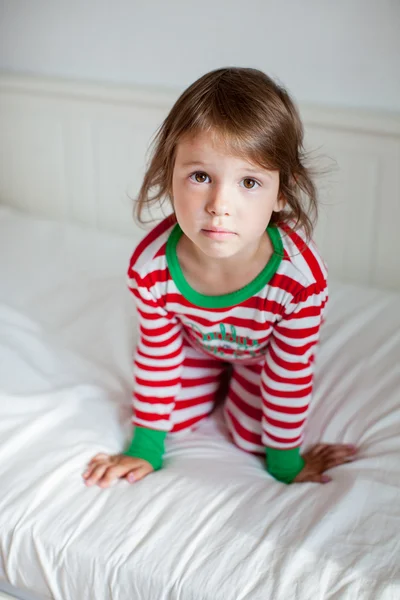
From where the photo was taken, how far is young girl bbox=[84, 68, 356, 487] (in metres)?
0.83

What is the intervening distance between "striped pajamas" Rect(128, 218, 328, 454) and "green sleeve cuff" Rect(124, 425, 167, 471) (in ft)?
0.03

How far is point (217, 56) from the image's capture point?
1.37 meters

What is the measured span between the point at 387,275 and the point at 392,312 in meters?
0.15

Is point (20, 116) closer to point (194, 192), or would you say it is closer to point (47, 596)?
point (194, 192)

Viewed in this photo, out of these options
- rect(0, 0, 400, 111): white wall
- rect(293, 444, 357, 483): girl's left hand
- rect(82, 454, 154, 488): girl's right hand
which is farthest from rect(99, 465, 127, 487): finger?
rect(0, 0, 400, 111): white wall

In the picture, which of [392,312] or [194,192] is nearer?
[194,192]

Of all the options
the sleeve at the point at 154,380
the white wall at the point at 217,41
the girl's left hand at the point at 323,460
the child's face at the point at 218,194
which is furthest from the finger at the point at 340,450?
the white wall at the point at 217,41

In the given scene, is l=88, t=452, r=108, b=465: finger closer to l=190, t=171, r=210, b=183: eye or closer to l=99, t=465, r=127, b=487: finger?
l=99, t=465, r=127, b=487: finger

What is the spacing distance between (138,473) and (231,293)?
0.27m

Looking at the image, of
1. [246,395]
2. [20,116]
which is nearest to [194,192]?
[246,395]

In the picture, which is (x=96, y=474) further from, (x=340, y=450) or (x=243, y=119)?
(x=243, y=119)

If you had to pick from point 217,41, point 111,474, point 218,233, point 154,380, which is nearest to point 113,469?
point 111,474

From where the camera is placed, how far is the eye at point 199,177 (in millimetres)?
846

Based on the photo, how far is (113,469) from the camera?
0.98m
